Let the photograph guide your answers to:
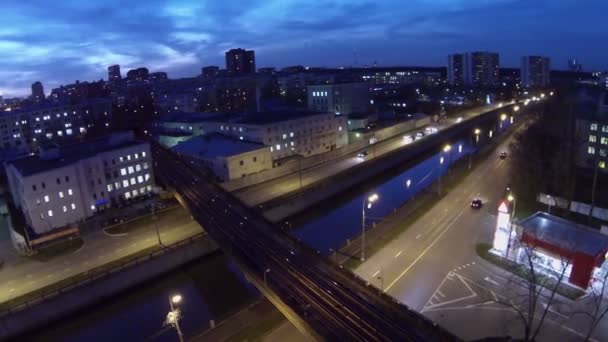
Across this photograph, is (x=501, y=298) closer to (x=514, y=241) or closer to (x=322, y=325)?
(x=514, y=241)

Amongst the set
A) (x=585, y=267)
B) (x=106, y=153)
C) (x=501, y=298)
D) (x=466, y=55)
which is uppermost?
(x=466, y=55)

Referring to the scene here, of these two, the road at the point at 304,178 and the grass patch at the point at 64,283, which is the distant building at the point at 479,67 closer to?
the road at the point at 304,178

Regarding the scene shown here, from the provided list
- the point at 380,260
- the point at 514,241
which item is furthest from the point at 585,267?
the point at 380,260

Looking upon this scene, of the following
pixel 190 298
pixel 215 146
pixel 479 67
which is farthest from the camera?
pixel 479 67

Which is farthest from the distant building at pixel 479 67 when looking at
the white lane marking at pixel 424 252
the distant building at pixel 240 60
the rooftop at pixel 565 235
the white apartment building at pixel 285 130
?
Answer: the rooftop at pixel 565 235

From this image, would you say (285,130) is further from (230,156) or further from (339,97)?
(339,97)

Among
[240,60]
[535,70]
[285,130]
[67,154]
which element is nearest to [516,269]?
[285,130]
